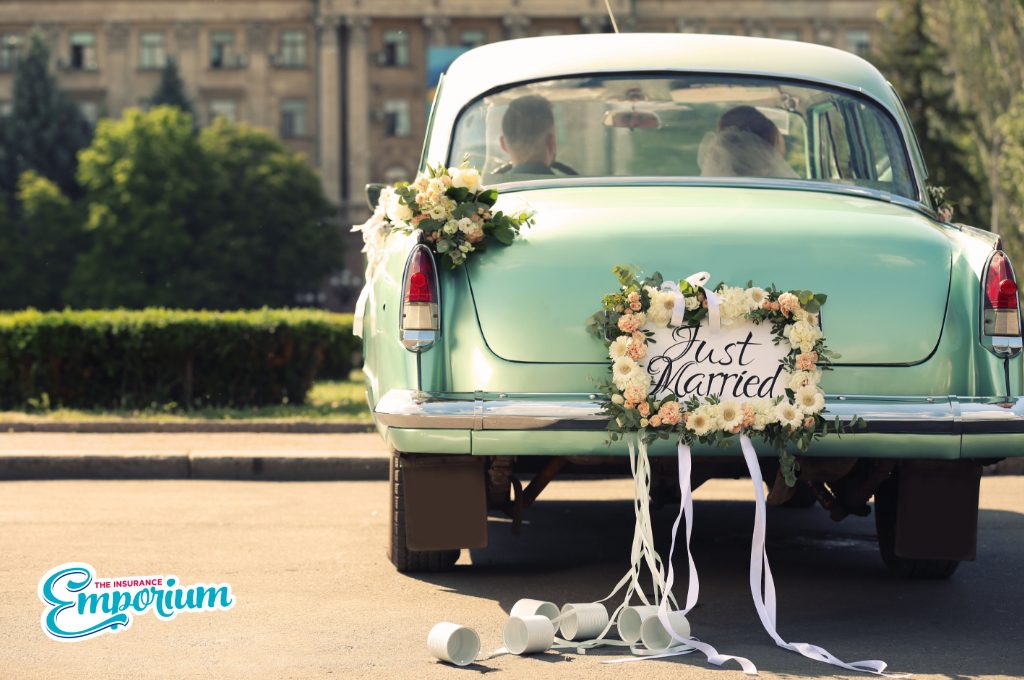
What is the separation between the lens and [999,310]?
5.86m

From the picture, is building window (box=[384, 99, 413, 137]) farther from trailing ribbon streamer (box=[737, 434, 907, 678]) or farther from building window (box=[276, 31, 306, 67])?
trailing ribbon streamer (box=[737, 434, 907, 678])

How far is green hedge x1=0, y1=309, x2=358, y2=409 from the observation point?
1519cm

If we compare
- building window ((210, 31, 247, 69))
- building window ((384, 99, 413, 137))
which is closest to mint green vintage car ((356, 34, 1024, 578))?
building window ((384, 99, 413, 137))

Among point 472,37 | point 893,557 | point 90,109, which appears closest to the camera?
point 893,557

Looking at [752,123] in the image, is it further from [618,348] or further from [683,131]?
[618,348]

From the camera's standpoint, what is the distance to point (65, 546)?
7578 mm

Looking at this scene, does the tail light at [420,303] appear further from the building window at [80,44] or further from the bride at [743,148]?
the building window at [80,44]

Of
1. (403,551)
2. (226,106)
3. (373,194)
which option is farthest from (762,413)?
(226,106)

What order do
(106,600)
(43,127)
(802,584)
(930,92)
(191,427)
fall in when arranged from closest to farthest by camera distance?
(106,600)
(802,584)
(191,427)
(930,92)
(43,127)

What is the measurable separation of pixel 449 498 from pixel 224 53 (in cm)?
8770

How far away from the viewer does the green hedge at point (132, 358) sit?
15188 mm

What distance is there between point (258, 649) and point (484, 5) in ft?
293

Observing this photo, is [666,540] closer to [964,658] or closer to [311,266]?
[964,658]

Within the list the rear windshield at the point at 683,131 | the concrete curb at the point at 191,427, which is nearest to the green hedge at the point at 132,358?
the concrete curb at the point at 191,427
